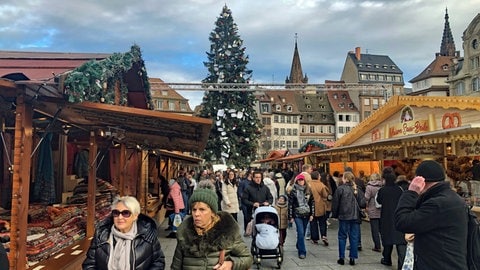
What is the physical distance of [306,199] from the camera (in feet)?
27.8

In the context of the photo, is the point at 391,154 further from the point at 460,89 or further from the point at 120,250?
the point at 460,89

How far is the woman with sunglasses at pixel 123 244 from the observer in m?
3.18

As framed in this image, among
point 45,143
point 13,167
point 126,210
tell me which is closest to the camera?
point 126,210

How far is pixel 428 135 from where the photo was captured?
9555 millimetres

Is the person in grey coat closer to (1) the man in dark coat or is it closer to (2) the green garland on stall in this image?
(1) the man in dark coat

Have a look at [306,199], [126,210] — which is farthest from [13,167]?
[306,199]

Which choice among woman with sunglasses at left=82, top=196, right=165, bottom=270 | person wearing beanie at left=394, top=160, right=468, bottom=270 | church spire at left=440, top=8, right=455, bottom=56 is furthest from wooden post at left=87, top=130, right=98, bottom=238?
church spire at left=440, top=8, right=455, bottom=56

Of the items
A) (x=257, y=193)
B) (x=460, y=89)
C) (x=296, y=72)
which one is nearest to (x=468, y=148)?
(x=257, y=193)

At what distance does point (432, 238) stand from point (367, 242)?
6.95m

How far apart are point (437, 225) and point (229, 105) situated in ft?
86.9

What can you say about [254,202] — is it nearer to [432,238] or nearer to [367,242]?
[367,242]

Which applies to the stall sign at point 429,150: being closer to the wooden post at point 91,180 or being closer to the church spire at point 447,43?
the wooden post at point 91,180

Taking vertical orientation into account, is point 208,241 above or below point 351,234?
above

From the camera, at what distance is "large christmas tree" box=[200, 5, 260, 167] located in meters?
28.8
